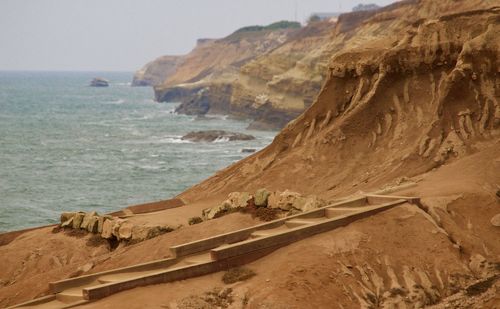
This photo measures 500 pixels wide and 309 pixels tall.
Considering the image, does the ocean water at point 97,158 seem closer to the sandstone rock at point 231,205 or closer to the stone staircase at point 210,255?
the sandstone rock at point 231,205

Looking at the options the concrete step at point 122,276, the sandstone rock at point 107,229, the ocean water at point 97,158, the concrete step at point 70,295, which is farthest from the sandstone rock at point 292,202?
the ocean water at point 97,158

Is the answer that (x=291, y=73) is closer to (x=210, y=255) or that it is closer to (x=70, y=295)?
(x=210, y=255)

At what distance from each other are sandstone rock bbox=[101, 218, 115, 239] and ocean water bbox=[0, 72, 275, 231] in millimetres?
15023

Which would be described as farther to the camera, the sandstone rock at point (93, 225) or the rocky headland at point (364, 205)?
the sandstone rock at point (93, 225)

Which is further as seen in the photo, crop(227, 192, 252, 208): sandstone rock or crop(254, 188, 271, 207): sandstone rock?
crop(227, 192, 252, 208): sandstone rock

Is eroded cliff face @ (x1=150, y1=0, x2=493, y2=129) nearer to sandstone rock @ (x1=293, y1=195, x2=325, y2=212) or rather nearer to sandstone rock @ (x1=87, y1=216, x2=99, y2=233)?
sandstone rock @ (x1=87, y1=216, x2=99, y2=233)

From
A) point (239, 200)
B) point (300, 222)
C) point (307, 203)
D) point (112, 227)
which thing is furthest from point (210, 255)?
point (112, 227)

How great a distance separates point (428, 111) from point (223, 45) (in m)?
144

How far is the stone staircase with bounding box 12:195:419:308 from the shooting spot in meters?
24.5

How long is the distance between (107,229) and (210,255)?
9879 millimetres

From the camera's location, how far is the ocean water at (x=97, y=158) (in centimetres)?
5684

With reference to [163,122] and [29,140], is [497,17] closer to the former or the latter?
[29,140]

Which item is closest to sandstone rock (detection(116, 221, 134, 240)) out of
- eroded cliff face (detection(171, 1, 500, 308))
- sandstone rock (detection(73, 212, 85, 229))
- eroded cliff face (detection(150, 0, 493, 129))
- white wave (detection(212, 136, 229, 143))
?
sandstone rock (detection(73, 212, 85, 229))

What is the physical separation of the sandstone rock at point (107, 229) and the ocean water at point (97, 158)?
1502cm
